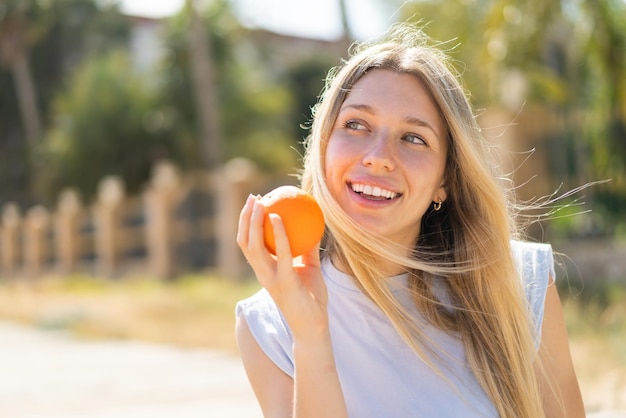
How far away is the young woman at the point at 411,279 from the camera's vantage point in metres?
2.56

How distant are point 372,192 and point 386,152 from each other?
4.6 inches

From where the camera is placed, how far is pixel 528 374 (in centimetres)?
267

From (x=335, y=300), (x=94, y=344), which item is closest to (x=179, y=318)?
(x=94, y=344)

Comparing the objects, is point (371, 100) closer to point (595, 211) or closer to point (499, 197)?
point (499, 197)

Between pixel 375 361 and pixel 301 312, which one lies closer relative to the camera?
pixel 301 312

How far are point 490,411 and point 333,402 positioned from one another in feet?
1.86

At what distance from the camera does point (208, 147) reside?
A: 60.3 feet

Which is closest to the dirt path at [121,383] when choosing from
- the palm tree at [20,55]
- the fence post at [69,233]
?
the fence post at [69,233]

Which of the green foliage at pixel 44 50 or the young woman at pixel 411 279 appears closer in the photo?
the young woman at pixel 411 279

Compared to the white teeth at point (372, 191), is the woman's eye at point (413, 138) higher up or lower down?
higher up

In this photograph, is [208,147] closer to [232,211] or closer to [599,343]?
[232,211]

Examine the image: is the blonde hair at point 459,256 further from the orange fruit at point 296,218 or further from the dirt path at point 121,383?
the dirt path at point 121,383

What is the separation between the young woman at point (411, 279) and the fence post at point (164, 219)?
12793 mm

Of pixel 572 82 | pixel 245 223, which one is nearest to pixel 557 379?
pixel 245 223
